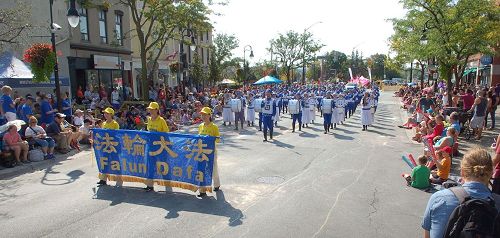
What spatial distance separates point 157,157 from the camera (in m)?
8.27

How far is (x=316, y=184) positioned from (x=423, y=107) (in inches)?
417

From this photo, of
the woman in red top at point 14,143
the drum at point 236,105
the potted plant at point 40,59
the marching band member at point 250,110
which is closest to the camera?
the woman in red top at point 14,143

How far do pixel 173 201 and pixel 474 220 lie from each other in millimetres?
5819

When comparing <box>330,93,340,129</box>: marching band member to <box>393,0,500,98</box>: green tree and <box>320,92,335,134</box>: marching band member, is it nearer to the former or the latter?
<box>320,92,335,134</box>: marching band member

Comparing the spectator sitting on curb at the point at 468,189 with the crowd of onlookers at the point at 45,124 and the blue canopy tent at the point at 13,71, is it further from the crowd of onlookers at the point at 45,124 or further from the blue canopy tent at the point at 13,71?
the blue canopy tent at the point at 13,71

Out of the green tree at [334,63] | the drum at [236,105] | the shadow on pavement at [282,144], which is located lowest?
the shadow on pavement at [282,144]

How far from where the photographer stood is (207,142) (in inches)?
308

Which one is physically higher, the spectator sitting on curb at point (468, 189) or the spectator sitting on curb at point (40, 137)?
the spectator sitting on curb at point (468, 189)

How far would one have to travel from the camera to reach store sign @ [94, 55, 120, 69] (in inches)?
1003

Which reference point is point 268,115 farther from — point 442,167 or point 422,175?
point 442,167

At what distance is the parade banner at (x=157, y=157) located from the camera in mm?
7918

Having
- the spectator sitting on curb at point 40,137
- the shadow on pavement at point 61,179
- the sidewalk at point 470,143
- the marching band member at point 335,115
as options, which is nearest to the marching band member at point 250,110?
the marching band member at point 335,115

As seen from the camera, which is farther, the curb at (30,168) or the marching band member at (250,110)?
the marching band member at (250,110)

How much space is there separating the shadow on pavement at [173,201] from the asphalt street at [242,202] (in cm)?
2
